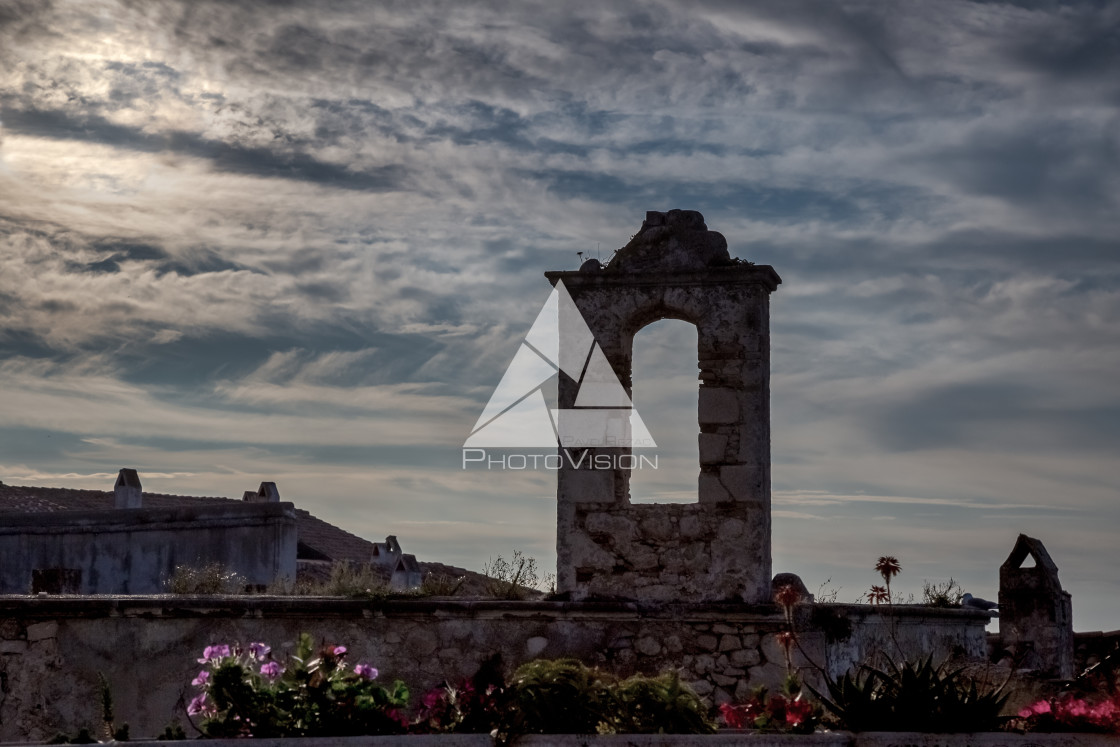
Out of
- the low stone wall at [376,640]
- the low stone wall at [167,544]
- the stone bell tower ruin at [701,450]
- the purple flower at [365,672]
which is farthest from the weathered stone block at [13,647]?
the low stone wall at [167,544]

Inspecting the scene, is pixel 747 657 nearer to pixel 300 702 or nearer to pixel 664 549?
pixel 664 549

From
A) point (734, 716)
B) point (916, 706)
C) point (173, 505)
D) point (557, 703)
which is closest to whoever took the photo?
→ point (557, 703)

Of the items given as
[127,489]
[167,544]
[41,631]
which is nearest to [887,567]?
[41,631]

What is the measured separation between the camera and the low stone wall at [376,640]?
9.86 m

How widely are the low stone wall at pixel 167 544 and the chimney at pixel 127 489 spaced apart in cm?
291

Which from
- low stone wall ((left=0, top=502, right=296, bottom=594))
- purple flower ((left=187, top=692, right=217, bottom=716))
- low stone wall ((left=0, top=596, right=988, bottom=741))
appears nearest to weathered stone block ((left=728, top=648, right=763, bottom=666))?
low stone wall ((left=0, top=596, right=988, bottom=741))

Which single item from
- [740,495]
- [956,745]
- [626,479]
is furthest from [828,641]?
[956,745]

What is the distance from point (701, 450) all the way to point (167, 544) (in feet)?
35.7

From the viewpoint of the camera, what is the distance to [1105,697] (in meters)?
6.84

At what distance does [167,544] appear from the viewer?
18500mm

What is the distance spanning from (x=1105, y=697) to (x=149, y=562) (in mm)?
14621

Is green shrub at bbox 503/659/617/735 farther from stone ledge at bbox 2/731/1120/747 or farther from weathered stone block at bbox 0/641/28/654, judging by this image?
weathered stone block at bbox 0/641/28/654

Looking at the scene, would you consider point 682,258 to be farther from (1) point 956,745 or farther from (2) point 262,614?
(1) point 956,745

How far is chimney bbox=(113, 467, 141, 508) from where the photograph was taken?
71.6 feet
